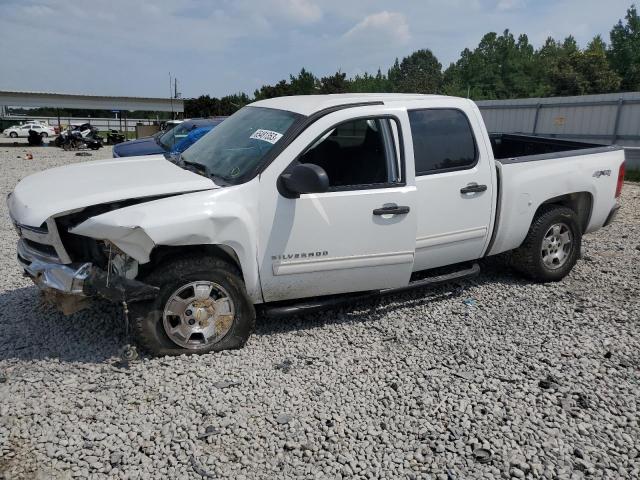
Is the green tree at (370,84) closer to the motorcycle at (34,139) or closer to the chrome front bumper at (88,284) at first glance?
the motorcycle at (34,139)

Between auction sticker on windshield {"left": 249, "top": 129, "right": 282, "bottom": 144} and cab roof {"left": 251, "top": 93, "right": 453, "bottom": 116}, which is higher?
cab roof {"left": 251, "top": 93, "right": 453, "bottom": 116}

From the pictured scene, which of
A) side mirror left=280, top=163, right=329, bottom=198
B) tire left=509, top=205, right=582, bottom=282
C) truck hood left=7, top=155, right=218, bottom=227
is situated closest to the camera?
truck hood left=7, top=155, right=218, bottom=227

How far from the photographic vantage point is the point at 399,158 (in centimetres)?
416

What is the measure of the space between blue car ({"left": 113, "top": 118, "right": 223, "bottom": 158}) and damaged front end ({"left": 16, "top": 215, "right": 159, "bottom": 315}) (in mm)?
7399

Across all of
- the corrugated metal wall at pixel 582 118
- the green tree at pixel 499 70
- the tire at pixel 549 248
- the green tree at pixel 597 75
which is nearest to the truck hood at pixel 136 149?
the tire at pixel 549 248

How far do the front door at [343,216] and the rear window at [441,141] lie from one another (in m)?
0.27

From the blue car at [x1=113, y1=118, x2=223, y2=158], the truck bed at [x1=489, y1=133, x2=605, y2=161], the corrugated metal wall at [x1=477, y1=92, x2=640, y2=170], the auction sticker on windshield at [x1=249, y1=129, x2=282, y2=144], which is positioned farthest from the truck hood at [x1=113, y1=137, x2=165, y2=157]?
the corrugated metal wall at [x1=477, y1=92, x2=640, y2=170]

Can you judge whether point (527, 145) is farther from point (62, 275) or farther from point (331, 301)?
point (62, 275)

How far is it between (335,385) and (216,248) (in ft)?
4.19

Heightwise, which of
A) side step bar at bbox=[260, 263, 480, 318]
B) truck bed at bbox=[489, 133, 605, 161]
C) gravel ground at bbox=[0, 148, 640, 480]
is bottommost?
gravel ground at bbox=[0, 148, 640, 480]

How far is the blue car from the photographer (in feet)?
37.4

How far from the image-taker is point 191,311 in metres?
3.72

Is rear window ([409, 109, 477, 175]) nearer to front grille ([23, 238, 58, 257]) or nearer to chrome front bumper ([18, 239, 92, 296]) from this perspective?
chrome front bumper ([18, 239, 92, 296])

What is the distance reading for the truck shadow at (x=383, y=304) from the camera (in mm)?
4426
